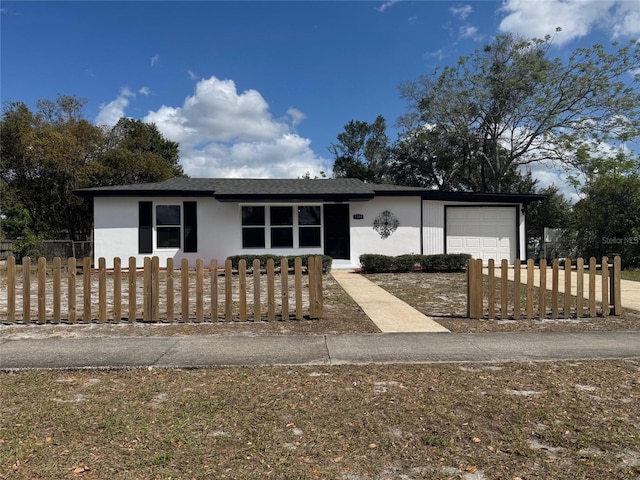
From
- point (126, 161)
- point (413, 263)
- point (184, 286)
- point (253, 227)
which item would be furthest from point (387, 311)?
point (126, 161)

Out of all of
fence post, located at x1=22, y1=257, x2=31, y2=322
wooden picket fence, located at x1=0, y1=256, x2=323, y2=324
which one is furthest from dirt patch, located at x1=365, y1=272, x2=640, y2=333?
fence post, located at x1=22, y1=257, x2=31, y2=322

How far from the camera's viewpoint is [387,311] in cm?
792

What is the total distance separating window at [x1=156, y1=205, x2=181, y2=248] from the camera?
54.6 feet

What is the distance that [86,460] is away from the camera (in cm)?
276

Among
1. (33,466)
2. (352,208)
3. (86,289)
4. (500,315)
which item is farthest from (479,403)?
(352,208)

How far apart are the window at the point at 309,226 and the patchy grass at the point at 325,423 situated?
1252 centimetres

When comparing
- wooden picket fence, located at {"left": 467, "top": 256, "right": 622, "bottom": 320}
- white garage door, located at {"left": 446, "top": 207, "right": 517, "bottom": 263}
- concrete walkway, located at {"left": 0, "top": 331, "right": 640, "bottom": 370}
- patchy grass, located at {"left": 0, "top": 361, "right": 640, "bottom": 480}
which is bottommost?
patchy grass, located at {"left": 0, "top": 361, "right": 640, "bottom": 480}

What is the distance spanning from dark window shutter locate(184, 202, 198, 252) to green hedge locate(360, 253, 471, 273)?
6314mm

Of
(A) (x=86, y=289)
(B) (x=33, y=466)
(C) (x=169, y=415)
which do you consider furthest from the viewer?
(A) (x=86, y=289)

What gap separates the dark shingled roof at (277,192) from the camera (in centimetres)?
1627

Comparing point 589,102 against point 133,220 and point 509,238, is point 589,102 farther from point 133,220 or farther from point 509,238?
point 133,220

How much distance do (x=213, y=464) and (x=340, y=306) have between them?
5920mm

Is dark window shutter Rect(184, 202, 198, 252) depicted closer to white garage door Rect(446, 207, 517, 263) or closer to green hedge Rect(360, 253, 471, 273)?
green hedge Rect(360, 253, 471, 273)

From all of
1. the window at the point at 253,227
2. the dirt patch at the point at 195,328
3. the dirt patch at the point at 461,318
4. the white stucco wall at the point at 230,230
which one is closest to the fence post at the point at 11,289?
the dirt patch at the point at 195,328
